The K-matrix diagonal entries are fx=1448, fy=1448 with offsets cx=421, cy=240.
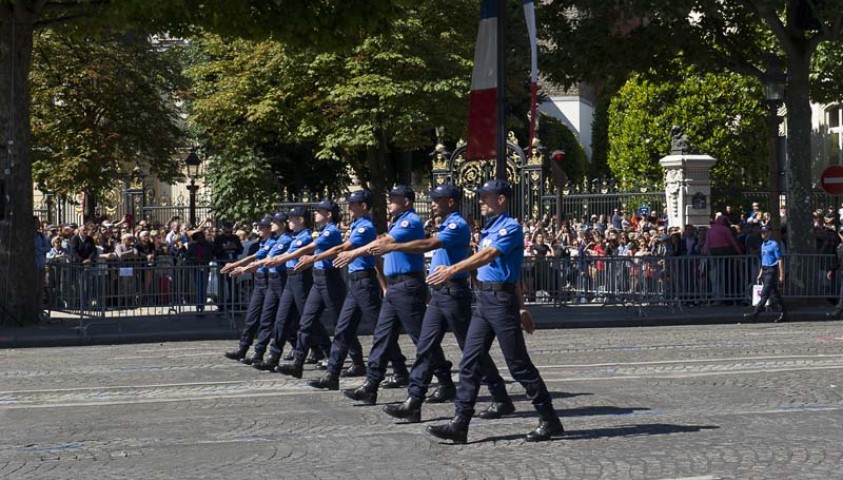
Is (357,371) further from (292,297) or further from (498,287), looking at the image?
(498,287)

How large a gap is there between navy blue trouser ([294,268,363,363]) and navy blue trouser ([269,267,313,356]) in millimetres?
780

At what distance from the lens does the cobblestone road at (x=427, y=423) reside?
9.11 m

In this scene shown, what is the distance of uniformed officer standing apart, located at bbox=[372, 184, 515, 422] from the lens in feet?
35.9

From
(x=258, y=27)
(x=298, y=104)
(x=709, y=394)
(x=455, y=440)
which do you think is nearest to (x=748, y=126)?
(x=298, y=104)

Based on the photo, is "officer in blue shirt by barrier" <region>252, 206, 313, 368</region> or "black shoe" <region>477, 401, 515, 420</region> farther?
"officer in blue shirt by barrier" <region>252, 206, 313, 368</region>

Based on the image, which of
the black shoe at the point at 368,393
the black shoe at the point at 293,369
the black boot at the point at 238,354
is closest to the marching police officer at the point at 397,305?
the black shoe at the point at 368,393

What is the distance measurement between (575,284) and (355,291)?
37.8ft

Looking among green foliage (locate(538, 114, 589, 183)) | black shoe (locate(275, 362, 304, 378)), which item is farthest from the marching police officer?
green foliage (locate(538, 114, 589, 183))

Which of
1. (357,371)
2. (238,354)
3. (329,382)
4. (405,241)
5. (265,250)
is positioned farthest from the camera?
(238,354)

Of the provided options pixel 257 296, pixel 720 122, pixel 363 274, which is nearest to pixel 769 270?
pixel 257 296

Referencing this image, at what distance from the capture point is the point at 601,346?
18.1 meters

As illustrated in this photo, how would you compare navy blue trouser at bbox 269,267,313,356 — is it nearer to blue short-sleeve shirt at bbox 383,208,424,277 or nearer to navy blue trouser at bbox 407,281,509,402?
blue short-sleeve shirt at bbox 383,208,424,277

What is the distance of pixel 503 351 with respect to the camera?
9.98 meters

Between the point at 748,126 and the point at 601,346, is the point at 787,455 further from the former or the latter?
A: the point at 748,126
